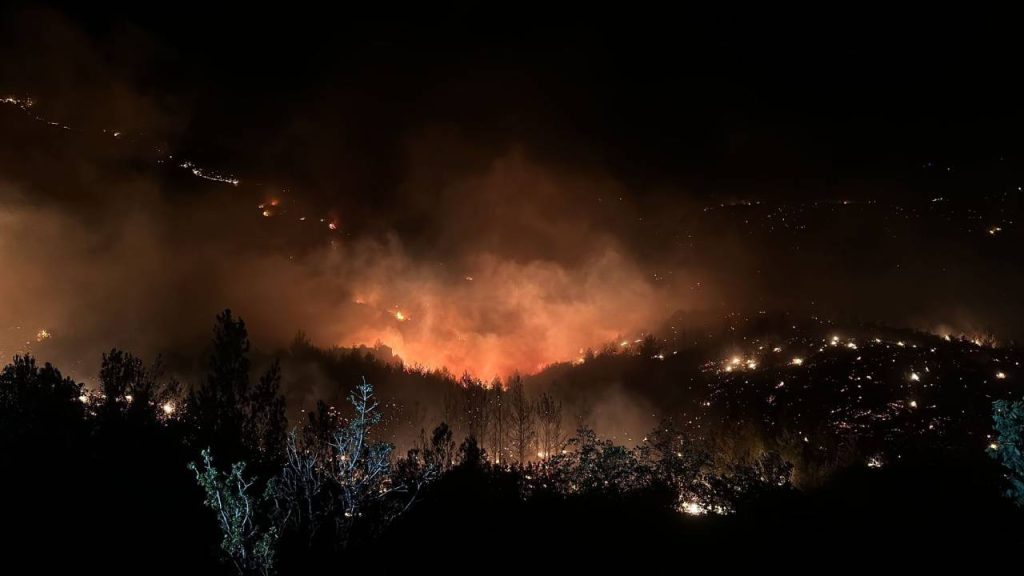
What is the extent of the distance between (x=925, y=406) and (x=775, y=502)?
119647mm

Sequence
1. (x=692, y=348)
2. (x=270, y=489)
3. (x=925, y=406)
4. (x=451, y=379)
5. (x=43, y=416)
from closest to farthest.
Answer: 1. (x=270, y=489)
2. (x=43, y=416)
3. (x=925, y=406)
4. (x=451, y=379)
5. (x=692, y=348)

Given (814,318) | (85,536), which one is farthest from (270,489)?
(814,318)

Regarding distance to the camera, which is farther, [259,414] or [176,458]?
[259,414]

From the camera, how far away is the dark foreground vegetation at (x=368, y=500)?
1556 cm

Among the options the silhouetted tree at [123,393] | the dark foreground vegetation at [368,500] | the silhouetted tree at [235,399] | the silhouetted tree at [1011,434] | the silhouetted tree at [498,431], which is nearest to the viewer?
the dark foreground vegetation at [368,500]

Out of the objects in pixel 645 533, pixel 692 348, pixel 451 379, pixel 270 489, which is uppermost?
pixel 692 348

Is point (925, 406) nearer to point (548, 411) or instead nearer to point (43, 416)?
point (548, 411)

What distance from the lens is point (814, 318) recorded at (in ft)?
600

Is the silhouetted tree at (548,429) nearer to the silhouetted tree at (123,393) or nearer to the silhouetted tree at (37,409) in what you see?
the silhouetted tree at (123,393)

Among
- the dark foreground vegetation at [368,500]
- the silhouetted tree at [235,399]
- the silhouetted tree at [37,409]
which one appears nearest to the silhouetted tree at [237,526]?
the dark foreground vegetation at [368,500]

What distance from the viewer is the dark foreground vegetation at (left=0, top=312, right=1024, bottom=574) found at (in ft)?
51.1

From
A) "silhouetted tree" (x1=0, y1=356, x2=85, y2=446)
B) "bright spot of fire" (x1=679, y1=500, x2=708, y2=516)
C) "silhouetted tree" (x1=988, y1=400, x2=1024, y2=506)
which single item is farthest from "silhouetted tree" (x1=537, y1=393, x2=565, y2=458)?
"silhouetted tree" (x1=988, y1=400, x2=1024, y2=506)

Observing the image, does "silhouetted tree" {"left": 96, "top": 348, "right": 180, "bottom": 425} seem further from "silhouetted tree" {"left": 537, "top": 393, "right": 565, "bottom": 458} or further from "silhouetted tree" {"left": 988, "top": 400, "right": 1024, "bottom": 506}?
"silhouetted tree" {"left": 537, "top": 393, "right": 565, "bottom": 458}

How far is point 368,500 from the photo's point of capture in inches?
638
